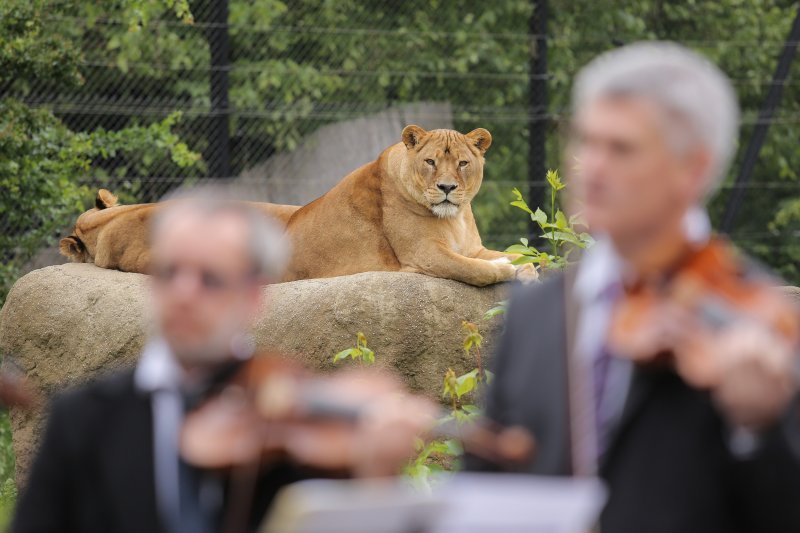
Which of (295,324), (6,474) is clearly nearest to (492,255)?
(295,324)

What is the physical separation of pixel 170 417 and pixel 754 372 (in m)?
0.79

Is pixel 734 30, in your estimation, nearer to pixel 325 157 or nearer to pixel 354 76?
pixel 354 76

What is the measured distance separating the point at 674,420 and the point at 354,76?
9.37 m

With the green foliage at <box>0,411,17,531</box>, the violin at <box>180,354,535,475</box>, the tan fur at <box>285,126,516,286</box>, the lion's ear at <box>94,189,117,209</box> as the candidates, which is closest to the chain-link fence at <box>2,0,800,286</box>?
the lion's ear at <box>94,189,117,209</box>

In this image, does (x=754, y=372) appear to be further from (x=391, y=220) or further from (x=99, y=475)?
(x=391, y=220)

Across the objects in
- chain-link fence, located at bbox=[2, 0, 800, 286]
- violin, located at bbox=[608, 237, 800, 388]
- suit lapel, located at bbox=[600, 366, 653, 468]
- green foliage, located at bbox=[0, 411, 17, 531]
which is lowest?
green foliage, located at bbox=[0, 411, 17, 531]

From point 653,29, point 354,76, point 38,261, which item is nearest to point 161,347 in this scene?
point 38,261

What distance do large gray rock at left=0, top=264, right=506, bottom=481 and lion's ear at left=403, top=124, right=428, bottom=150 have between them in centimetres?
105

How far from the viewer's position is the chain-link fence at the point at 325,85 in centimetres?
974

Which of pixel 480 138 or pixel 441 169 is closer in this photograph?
pixel 441 169

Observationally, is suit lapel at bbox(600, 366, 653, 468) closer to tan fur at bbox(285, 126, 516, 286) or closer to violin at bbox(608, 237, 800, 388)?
violin at bbox(608, 237, 800, 388)

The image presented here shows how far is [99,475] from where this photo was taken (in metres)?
2.06

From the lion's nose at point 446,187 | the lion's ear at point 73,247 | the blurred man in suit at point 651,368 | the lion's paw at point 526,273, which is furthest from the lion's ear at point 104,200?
the blurred man in suit at point 651,368

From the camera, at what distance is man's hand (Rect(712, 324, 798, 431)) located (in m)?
1.72
